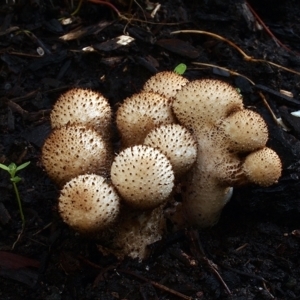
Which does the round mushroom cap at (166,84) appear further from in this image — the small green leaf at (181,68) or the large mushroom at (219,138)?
the small green leaf at (181,68)

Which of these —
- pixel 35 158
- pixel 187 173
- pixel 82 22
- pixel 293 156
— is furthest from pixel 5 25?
pixel 293 156

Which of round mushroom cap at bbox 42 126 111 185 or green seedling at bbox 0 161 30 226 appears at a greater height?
round mushroom cap at bbox 42 126 111 185

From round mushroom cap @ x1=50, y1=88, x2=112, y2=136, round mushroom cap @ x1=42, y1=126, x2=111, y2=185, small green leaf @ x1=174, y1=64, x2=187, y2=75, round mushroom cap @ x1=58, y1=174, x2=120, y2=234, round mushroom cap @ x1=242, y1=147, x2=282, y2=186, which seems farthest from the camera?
small green leaf @ x1=174, y1=64, x2=187, y2=75

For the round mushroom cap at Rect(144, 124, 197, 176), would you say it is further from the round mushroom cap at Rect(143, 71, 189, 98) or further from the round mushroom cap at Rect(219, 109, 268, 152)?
the round mushroom cap at Rect(143, 71, 189, 98)

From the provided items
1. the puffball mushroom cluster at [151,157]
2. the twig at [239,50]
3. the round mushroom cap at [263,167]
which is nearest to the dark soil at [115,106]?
the twig at [239,50]

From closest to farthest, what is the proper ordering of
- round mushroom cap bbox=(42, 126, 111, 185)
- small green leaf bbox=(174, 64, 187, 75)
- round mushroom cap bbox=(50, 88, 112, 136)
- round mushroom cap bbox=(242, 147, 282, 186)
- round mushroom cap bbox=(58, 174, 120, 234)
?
round mushroom cap bbox=(58, 174, 120, 234), round mushroom cap bbox=(42, 126, 111, 185), round mushroom cap bbox=(242, 147, 282, 186), round mushroom cap bbox=(50, 88, 112, 136), small green leaf bbox=(174, 64, 187, 75)

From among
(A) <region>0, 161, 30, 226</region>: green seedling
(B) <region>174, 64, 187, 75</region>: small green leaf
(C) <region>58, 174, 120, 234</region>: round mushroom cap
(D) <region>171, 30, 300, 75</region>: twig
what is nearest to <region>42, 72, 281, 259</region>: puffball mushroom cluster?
(C) <region>58, 174, 120, 234</region>: round mushroom cap

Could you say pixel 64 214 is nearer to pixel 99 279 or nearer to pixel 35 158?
pixel 99 279
